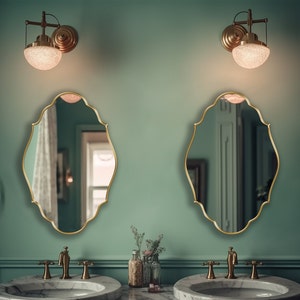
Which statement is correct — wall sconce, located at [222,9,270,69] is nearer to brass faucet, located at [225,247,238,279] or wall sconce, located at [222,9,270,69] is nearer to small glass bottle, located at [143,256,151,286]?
brass faucet, located at [225,247,238,279]

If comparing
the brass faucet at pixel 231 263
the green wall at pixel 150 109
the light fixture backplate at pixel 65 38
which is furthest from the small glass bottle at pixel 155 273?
the light fixture backplate at pixel 65 38

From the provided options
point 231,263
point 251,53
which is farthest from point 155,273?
point 251,53

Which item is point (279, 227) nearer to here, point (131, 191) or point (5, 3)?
point (131, 191)

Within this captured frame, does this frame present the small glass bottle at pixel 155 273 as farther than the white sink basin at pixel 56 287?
Yes

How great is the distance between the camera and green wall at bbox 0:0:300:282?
2945 millimetres

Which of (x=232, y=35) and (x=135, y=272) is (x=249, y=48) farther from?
(x=135, y=272)

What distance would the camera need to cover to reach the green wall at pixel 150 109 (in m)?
2.95

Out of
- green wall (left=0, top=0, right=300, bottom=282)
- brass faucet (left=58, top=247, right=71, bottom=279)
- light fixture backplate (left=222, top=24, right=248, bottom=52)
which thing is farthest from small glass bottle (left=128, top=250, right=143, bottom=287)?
light fixture backplate (left=222, top=24, right=248, bottom=52)

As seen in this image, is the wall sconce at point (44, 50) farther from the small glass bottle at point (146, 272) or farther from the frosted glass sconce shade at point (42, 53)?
the small glass bottle at point (146, 272)

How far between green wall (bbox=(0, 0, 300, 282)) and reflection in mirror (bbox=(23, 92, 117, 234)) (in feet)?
0.15

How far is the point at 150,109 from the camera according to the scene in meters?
2.99

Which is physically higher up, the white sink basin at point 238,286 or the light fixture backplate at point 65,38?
the light fixture backplate at point 65,38

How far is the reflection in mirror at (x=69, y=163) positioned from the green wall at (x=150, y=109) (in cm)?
5

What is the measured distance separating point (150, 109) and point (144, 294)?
95 cm
